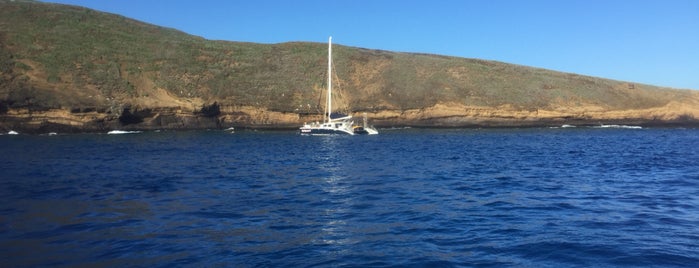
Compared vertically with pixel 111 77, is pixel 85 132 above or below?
below

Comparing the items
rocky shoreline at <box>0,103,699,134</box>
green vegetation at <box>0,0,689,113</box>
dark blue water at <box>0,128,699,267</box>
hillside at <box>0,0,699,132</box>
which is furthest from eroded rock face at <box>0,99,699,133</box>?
dark blue water at <box>0,128,699,267</box>

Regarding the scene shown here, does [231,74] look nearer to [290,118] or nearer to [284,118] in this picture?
[284,118]

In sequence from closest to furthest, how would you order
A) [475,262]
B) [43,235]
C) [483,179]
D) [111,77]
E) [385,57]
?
[475,262]
[43,235]
[483,179]
[111,77]
[385,57]

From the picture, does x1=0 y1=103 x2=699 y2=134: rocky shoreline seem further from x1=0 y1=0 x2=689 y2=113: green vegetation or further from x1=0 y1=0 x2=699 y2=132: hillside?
x1=0 y1=0 x2=689 y2=113: green vegetation

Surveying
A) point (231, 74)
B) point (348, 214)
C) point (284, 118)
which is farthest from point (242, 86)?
point (348, 214)

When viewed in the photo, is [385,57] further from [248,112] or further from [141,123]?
[141,123]

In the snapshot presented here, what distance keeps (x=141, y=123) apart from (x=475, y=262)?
172ft

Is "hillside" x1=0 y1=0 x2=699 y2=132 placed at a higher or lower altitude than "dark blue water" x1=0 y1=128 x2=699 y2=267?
higher

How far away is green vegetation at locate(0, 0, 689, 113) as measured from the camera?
57750 millimetres

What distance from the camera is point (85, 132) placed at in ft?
167

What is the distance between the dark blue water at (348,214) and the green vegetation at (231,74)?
126 ft

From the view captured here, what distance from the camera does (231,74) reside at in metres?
70.2

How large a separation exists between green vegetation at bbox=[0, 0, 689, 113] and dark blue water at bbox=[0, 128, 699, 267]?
126 ft

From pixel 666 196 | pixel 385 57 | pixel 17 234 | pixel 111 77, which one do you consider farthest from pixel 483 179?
pixel 385 57
